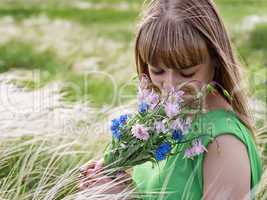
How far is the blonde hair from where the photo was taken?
2186 millimetres

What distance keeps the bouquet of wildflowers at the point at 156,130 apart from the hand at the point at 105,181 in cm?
11

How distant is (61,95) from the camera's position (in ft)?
10.5

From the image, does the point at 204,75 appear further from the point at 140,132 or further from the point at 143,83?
the point at 140,132

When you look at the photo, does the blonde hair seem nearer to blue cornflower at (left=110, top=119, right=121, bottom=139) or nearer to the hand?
blue cornflower at (left=110, top=119, right=121, bottom=139)

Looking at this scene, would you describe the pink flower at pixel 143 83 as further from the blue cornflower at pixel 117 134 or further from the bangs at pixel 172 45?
the blue cornflower at pixel 117 134

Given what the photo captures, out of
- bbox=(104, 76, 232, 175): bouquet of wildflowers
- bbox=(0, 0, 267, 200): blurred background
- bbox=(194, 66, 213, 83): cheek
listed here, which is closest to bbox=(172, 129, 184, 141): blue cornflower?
bbox=(104, 76, 232, 175): bouquet of wildflowers

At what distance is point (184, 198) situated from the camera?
219 cm

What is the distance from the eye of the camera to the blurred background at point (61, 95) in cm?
268

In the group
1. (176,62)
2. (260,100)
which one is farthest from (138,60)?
(260,100)

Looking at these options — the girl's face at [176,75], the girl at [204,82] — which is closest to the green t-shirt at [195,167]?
the girl at [204,82]

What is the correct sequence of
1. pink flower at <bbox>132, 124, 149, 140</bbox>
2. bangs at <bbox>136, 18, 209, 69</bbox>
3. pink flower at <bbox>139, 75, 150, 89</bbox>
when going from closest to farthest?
pink flower at <bbox>132, 124, 149, 140</bbox>
bangs at <bbox>136, 18, 209, 69</bbox>
pink flower at <bbox>139, 75, 150, 89</bbox>

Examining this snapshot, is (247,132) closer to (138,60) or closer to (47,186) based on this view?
(138,60)

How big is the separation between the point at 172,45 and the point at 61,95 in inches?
44.4

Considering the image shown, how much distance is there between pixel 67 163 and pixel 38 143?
5.3 inches
